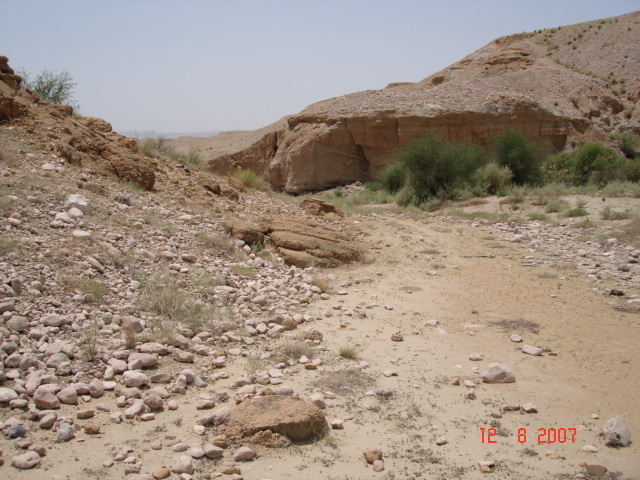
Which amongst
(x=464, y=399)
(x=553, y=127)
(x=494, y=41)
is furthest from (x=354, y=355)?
(x=494, y=41)

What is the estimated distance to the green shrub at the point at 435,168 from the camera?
56.6ft

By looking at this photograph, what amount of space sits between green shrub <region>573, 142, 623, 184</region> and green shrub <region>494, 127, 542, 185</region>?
5.52ft

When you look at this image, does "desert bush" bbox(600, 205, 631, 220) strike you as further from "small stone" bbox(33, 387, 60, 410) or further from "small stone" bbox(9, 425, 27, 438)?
"small stone" bbox(9, 425, 27, 438)

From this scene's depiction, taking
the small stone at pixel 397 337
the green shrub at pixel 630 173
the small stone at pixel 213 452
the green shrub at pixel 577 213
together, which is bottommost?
the small stone at pixel 397 337

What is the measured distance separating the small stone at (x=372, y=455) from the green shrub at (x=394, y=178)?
1582 cm

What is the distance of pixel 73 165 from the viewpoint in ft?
28.8

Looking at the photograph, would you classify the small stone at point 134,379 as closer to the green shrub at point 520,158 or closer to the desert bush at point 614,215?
the desert bush at point 614,215

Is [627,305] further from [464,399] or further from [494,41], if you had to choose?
[494,41]

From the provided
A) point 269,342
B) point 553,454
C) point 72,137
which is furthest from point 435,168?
point 553,454

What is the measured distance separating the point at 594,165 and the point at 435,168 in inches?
252

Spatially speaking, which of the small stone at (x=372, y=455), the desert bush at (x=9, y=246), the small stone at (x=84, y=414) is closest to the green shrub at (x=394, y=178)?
the desert bush at (x=9, y=246)

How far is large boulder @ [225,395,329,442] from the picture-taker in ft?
11.6

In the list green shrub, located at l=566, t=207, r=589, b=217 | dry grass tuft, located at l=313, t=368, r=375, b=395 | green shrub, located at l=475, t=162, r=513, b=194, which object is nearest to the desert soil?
dry grass tuft, located at l=313, t=368, r=375, b=395
